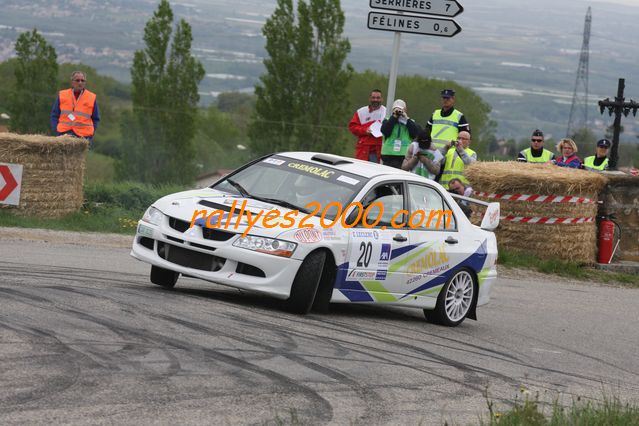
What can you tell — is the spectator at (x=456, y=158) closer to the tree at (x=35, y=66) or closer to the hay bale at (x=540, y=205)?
the hay bale at (x=540, y=205)

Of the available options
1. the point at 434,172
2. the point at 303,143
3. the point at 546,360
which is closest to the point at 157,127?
the point at 303,143

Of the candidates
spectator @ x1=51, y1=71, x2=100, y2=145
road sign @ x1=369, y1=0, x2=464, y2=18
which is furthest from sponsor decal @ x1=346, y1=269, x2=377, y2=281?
spectator @ x1=51, y1=71, x2=100, y2=145

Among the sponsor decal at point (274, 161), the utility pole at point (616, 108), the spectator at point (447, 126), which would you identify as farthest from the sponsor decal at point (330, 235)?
the utility pole at point (616, 108)

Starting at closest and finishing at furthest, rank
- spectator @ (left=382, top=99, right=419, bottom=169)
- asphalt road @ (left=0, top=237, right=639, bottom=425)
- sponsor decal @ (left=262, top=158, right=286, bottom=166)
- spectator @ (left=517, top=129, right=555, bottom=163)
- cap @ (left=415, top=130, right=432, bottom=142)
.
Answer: asphalt road @ (left=0, top=237, right=639, bottom=425) → sponsor decal @ (left=262, top=158, right=286, bottom=166) → cap @ (left=415, top=130, right=432, bottom=142) → spectator @ (left=382, top=99, right=419, bottom=169) → spectator @ (left=517, top=129, right=555, bottom=163)

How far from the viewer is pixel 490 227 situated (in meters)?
13.1

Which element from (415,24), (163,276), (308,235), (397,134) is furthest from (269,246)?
(397,134)

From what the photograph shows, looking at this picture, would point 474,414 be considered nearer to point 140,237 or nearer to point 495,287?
point 140,237

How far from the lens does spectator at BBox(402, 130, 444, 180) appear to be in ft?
57.0

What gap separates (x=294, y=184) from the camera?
11.8 m

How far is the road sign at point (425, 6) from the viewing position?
16203 mm

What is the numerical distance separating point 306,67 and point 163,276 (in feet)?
166

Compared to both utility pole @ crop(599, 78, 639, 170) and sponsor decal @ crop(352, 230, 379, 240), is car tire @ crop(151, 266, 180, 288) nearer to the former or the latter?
sponsor decal @ crop(352, 230, 379, 240)

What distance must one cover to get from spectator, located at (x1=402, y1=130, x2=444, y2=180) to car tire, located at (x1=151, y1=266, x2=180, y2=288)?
631 cm

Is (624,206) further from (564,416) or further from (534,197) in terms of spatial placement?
(564,416)
